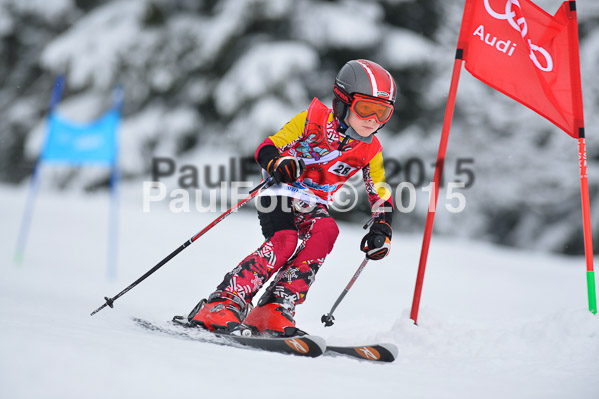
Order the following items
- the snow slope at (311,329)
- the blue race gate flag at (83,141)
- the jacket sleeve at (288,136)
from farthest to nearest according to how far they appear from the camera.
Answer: the blue race gate flag at (83,141), the jacket sleeve at (288,136), the snow slope at (311,329)

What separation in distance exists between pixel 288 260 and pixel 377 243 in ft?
1.65

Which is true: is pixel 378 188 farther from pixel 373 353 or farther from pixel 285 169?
pixel 373 353

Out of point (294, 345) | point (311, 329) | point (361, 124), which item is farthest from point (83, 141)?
point (294, 345)

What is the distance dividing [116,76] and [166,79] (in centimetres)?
112

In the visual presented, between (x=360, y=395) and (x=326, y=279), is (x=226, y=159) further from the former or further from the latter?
(x=360, y=395)

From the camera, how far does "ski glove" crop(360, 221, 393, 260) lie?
3.19 meters

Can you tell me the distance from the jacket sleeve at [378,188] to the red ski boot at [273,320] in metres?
0.76

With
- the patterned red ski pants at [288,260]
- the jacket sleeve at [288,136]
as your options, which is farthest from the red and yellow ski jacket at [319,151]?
the patterned red ski pants at [288,260]

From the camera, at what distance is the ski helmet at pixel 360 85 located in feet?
9.97

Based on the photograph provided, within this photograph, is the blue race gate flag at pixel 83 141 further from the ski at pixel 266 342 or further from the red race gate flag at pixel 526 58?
the red race gate flag at pixel 526 58

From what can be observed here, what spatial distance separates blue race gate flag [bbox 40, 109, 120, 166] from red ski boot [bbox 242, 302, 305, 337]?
3.83 metres

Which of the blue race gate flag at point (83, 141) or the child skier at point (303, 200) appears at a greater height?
the blue race gate flag at point (83, 141)

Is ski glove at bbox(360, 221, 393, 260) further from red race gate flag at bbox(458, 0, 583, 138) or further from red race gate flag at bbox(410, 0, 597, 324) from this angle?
red race gate flag at bbox(458, 0, 583, 138)

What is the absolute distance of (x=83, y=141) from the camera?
643cm
